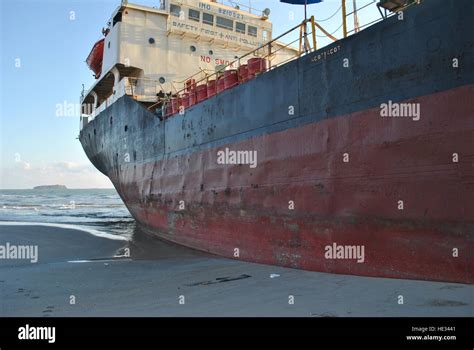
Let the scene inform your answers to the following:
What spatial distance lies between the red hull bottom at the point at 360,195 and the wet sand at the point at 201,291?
1.11 ft

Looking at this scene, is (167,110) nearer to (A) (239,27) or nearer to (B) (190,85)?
(B) (190,85)

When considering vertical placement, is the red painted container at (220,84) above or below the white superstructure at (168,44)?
below

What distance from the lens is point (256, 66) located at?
8688mm

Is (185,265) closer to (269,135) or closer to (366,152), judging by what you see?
(269,135)

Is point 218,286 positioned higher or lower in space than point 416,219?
lower

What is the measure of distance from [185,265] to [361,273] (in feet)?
13.1

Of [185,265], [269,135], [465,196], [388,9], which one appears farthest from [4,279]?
[388,9]

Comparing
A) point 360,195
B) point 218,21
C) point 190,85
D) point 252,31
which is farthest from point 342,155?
point 252,31

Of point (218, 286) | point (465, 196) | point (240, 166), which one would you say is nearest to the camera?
point (465, 196)

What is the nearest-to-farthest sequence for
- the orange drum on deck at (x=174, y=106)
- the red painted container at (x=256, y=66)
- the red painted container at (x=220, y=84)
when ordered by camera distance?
the red painted container at (x=256, y=66)
the red painted container at (x=220, y=84)
the orange drum on deck at (x=174, y=106)

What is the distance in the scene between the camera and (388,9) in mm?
6914

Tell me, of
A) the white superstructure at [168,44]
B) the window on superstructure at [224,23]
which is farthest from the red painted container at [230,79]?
the window on superstructure at [224,23]

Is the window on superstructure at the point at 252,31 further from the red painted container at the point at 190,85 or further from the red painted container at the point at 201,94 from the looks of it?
the red painted container at the point at 201,94

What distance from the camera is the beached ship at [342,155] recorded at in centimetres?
500
